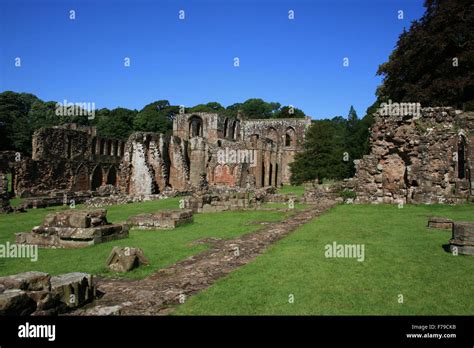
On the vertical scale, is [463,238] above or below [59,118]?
below

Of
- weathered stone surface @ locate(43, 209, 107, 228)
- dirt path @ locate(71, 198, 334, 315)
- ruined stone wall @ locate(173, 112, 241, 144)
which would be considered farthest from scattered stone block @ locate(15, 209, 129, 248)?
ruined stone wall @ locate(173, 112, 241, 144)

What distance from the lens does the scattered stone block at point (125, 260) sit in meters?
7.75

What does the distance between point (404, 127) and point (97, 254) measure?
627 inches

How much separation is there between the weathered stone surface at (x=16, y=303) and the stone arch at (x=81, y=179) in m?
34.3

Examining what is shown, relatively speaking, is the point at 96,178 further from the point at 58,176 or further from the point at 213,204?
the point at 213,204

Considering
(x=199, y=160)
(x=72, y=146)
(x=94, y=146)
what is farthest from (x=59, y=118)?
(x=199, y=160)

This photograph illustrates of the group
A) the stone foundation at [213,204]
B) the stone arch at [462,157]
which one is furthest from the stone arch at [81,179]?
the stone arch at [462,157]

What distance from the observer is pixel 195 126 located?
6316 centimetres

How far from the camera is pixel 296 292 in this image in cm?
593

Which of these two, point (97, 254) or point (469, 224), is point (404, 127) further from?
point (97, 254)

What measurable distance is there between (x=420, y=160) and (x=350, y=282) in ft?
47.5

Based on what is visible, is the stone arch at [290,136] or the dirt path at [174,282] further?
the stone arch at [290,136]

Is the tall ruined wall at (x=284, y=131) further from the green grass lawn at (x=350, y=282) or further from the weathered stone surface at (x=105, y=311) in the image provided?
the weathered stone surface at (x=105, y=311)

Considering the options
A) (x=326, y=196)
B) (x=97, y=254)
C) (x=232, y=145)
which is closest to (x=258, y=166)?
(x=232, y=145)
